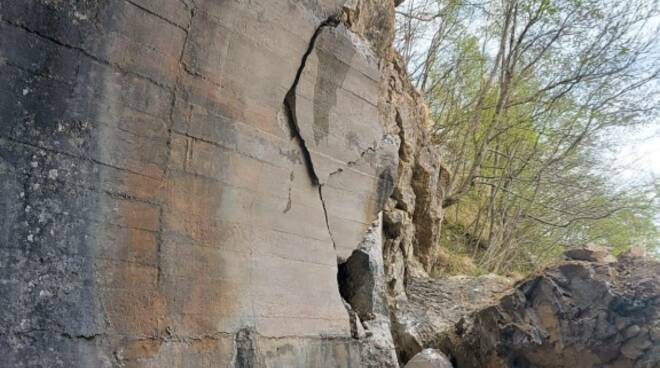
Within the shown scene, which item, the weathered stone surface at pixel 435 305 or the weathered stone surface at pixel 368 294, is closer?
the weathered stone surface at pixel 368 294

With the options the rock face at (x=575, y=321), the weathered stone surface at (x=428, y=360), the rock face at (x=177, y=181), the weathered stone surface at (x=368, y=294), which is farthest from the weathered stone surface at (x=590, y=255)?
the rock face at (x=177, y=181)

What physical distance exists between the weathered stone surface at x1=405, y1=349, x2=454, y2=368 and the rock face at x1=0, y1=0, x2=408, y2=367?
1.00 meters

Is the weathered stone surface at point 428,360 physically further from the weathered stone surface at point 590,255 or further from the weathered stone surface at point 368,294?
the weathered stone surface at point 590,255

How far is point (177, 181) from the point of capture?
7.93 feet

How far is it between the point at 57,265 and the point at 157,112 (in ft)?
2.34

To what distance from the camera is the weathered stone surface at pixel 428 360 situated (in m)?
4.06

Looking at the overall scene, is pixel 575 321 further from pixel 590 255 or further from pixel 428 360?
pixel 428 360

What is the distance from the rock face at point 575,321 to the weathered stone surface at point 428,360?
1.00 ft

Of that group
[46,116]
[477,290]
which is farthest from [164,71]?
[477,290]

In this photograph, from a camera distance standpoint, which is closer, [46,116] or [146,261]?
[46,116]

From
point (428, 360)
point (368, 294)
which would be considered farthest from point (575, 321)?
point (368, 294)

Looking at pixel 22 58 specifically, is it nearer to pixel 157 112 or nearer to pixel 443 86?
pixel 157 112

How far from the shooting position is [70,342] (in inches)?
80.1

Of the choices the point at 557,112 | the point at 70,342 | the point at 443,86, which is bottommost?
the point at 70,342
